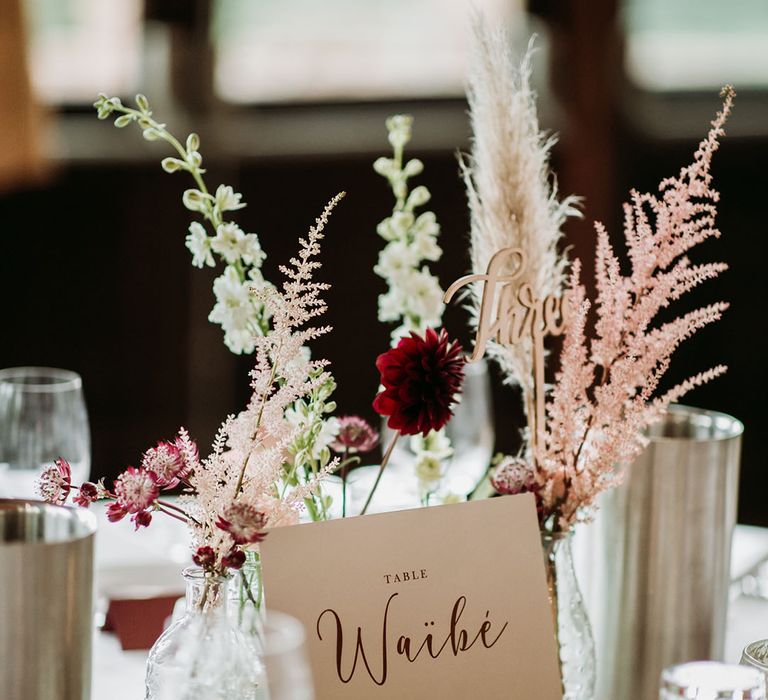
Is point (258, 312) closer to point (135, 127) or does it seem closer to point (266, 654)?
point (266, 654)

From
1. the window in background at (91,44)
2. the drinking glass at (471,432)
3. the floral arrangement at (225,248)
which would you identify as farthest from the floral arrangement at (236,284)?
the window in background at (91,44)

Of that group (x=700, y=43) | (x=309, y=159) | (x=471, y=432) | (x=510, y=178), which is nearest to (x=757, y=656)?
(x=510, y=178)

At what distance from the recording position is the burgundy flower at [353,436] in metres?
1.00

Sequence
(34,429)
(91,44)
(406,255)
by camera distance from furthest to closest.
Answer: (91,44)
(34,429)
(406,255)

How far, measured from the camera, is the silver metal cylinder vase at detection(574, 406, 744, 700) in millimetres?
985

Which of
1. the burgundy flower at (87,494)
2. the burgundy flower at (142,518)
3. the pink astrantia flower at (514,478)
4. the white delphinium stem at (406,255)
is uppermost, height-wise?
the white delphinium stem at (406,255)

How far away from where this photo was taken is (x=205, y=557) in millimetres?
786

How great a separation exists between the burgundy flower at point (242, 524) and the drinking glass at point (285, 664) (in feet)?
0.53

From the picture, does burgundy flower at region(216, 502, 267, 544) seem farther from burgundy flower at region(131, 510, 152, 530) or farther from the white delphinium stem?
the white delphinium stem

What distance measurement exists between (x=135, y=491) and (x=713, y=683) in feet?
1.32

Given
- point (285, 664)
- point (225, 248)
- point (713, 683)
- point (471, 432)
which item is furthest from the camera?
point (471, 432)

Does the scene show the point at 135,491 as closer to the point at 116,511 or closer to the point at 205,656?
the point at 116,511

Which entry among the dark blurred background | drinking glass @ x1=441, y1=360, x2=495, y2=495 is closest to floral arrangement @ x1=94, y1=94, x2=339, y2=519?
drinking glass @ x1=441, y1=360, x2=495, y2=495

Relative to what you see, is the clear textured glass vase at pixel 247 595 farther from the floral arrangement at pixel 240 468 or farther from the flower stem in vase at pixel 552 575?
the flower stem in vase at pixel 552 575
